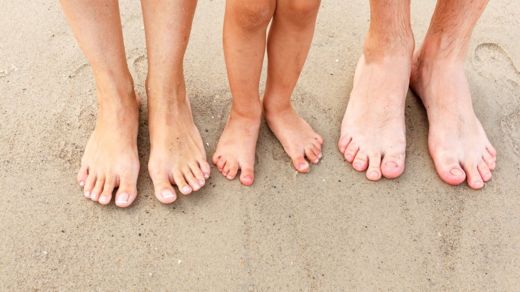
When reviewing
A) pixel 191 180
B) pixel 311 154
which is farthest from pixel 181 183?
pixel 311 154

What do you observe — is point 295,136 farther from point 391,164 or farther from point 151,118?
point 151,118

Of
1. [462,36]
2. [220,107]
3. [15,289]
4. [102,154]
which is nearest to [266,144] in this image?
[220,107]

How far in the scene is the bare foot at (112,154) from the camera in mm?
1403

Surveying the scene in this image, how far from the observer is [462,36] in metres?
1.55

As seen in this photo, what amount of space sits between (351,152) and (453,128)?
0.30m

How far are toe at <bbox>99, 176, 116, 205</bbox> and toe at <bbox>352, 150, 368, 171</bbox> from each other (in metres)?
0.64

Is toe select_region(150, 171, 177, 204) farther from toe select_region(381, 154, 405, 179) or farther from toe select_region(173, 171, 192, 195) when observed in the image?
toe select_region(381, 154, 405, 179)

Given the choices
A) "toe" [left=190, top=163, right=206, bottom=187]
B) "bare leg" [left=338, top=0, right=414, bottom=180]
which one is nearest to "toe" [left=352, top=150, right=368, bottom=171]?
"bare leg" [left=338, top=0, right=414, bottom=180]

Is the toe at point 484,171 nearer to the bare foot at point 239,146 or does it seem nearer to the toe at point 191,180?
the bare foot at point 239,146

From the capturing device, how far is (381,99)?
1.59 meters

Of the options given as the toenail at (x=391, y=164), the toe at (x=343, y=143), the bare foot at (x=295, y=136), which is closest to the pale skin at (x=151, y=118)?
the bare foot at (x=295, y=136)

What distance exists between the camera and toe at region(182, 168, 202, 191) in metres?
1.43

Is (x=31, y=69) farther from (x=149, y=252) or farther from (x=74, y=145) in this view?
Result: (x=149, y=252)

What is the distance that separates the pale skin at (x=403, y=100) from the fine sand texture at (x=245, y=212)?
0.15ft
